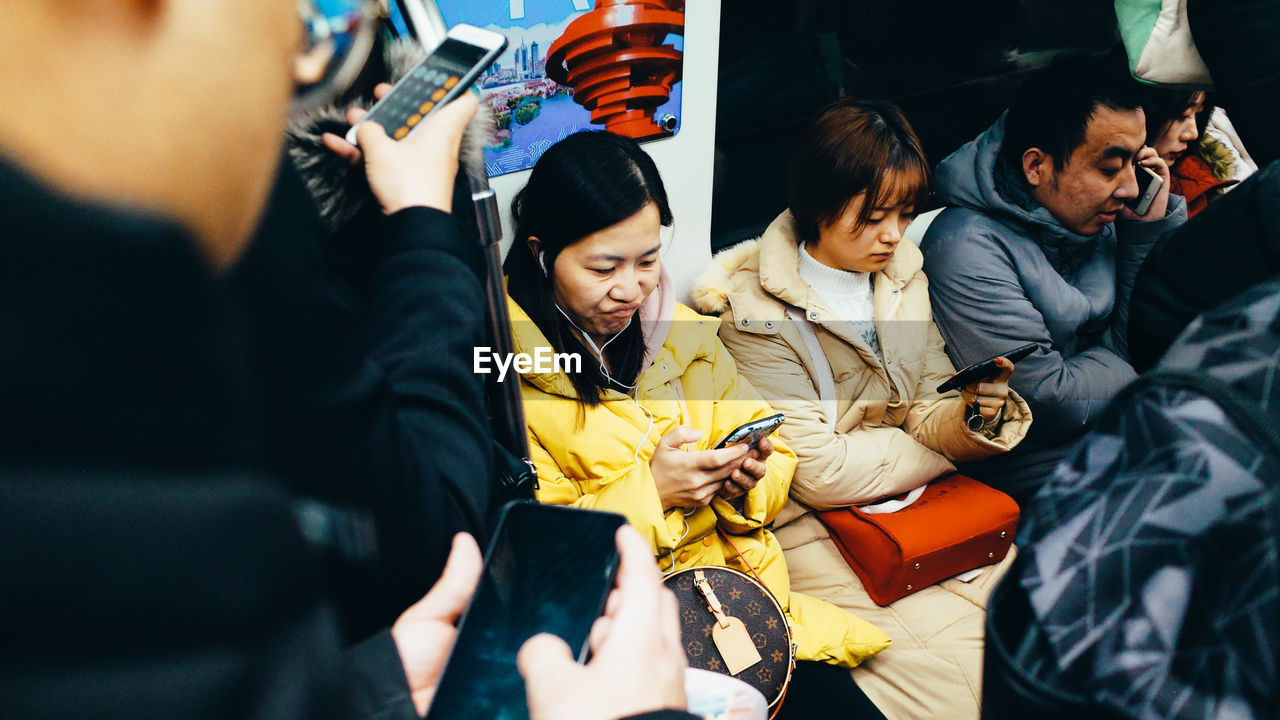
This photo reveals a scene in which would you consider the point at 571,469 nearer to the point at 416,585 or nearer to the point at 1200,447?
the point at 416,585

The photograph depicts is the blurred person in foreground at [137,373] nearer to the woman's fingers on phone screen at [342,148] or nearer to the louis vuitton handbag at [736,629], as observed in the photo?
the woman's fingers on phone screen at [342,148]

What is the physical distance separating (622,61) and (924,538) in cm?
153

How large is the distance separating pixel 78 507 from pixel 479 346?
393 millimetres

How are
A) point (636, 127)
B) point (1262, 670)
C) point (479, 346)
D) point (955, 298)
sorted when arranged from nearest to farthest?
point (1262, 670) → point (479, 346) → point (636, 127) → point (955, 298)

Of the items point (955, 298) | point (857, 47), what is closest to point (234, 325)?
point (955, 298)

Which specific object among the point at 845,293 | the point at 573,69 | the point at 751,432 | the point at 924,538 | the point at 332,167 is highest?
the point at 573,69

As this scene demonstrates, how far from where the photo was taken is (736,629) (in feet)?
4.40

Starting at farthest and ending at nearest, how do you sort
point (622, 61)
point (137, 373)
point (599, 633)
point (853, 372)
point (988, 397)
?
point (853, 372) → point (988, 397) → point (622, 61) → point (599, 633) → point (137, 373)

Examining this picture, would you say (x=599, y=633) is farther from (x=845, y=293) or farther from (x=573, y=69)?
(x=845, y=293)

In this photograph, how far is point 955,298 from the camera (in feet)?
7.04

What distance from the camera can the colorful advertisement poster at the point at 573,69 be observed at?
161 cm

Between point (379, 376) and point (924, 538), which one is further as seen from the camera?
point (924, 538)

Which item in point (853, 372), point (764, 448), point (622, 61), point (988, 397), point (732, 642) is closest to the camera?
point (732, 642)

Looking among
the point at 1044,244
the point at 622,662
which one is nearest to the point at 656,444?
the point at 622,662
